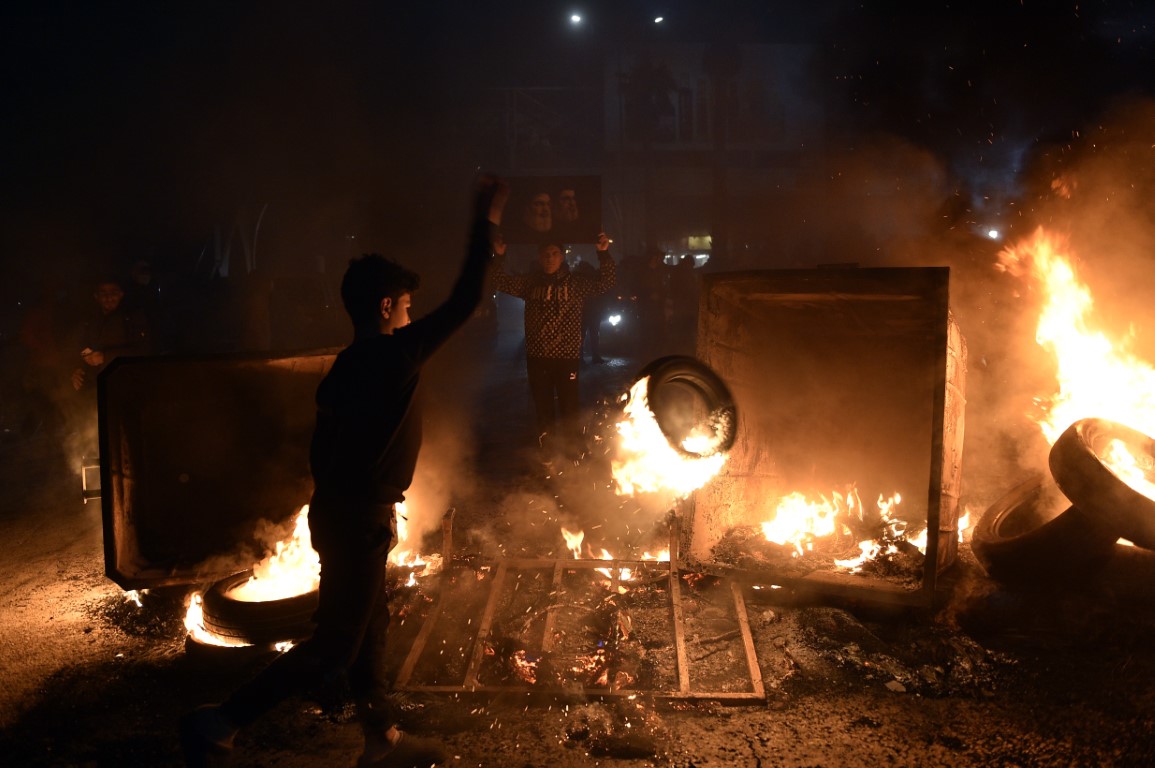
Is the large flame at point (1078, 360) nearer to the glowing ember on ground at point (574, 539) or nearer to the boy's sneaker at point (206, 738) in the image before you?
the glowing ember on ground at point (574, 539)

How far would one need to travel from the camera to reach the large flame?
5996 mm

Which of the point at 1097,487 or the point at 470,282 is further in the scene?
the point at 1097,487

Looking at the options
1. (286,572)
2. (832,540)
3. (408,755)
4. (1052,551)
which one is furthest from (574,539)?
(1052,551)

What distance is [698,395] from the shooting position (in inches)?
193

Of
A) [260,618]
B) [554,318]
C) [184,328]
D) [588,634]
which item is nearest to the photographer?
[260,618]

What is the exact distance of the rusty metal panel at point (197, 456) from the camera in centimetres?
437

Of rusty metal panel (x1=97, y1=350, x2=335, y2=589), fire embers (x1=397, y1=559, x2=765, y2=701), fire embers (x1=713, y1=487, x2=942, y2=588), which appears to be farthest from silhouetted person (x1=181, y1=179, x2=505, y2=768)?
fire embers (x1=713, y1=487, x2=942, y2=588)

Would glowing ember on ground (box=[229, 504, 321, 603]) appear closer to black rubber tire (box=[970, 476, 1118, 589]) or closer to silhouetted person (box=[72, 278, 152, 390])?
silhouetted person (box=[72, 278, 152, 390])

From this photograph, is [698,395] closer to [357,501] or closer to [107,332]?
[357,501]

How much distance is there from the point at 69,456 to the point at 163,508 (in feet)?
17.6

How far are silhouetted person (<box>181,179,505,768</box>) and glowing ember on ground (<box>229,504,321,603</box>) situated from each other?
164 cm

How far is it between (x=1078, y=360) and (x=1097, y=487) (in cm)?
304

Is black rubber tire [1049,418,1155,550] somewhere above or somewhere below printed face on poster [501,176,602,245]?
below

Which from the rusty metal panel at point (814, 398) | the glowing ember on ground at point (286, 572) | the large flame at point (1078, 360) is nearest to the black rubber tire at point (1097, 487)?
the rusty metal panel at point (814, 398)
